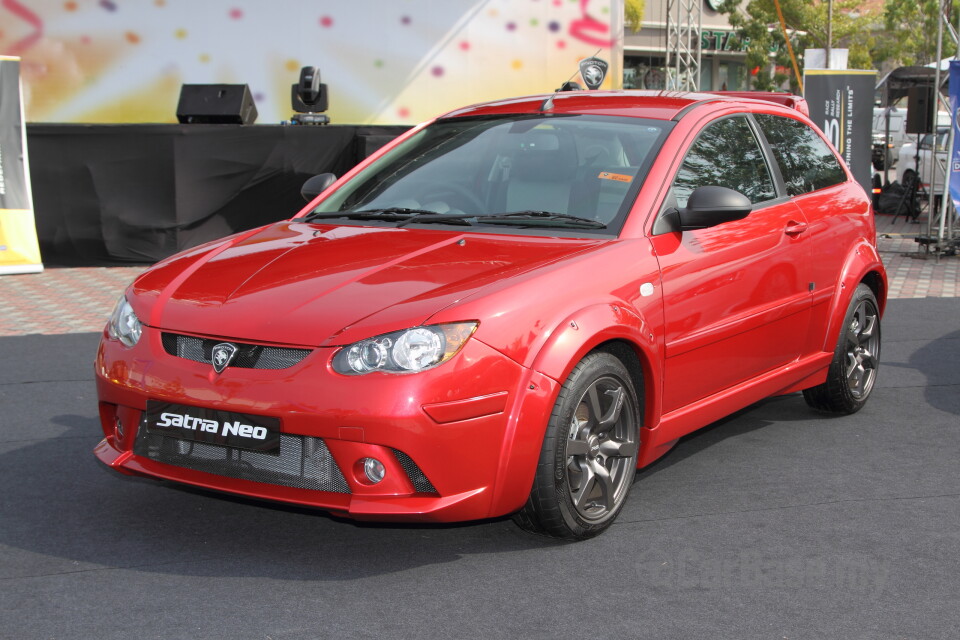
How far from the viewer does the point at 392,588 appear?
3.64 metres

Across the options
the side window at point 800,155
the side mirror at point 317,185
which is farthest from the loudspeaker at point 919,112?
the side mirror at point 317,185

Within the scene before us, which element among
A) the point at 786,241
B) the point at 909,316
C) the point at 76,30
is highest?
the point at 76,30

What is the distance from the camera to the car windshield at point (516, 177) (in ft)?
14.8

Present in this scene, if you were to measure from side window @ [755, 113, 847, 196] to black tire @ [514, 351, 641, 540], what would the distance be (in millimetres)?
1812

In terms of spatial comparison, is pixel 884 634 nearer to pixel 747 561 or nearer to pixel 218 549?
pixel 747 561

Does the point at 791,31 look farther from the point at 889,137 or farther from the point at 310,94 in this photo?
the point at 310,94

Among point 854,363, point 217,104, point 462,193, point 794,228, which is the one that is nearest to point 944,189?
point 854,363

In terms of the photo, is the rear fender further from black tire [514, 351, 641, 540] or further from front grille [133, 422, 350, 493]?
front grille [133, 422, 350, 493]

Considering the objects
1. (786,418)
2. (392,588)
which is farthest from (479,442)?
(786,418)

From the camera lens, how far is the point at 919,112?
17078 mm

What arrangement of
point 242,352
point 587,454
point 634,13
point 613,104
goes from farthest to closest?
point 634,13 → point 613,104 → point 587,454 → point 242,352

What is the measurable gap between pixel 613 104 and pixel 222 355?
90.1 inches

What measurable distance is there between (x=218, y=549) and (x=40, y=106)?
1370 centimetres

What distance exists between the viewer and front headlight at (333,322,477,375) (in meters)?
3.51
